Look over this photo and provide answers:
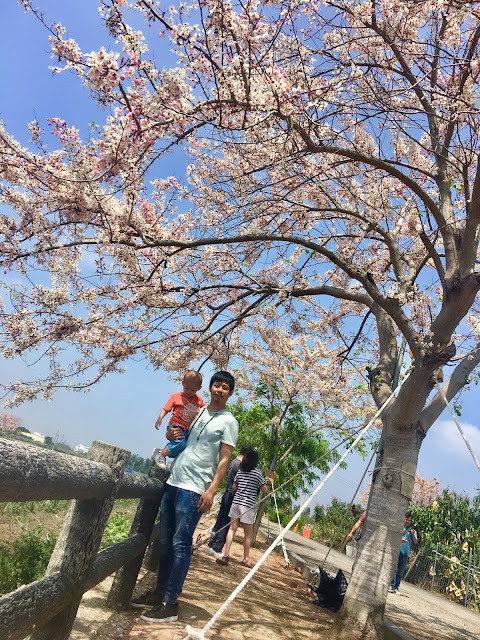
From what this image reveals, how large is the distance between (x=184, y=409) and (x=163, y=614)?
5.33 ft

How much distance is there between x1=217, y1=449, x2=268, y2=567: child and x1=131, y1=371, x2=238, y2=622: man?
10.3 ft

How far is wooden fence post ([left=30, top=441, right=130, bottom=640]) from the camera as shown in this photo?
2.27m

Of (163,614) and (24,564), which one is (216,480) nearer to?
(163,614)

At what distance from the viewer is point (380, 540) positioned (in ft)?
16.8

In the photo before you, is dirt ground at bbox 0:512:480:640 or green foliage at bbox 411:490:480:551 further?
green foliage at bbox 411:490:480:551

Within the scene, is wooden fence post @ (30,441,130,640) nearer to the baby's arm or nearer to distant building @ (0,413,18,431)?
the baby's arm

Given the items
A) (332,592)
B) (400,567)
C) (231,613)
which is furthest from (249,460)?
(400,567)

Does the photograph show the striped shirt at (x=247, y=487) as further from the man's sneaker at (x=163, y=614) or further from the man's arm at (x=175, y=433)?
the man's sneaker at (x=163, y=614)

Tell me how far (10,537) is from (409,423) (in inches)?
170

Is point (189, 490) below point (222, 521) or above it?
above

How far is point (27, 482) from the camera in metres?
1.51

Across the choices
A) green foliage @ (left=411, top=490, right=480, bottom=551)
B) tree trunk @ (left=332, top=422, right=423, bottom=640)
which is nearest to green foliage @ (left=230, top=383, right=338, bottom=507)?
green foliage @ (left=411, top=490, right=480, bottom=551)

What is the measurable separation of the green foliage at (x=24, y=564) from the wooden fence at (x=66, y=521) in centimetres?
63

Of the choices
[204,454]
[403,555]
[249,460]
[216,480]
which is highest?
[249,460]
